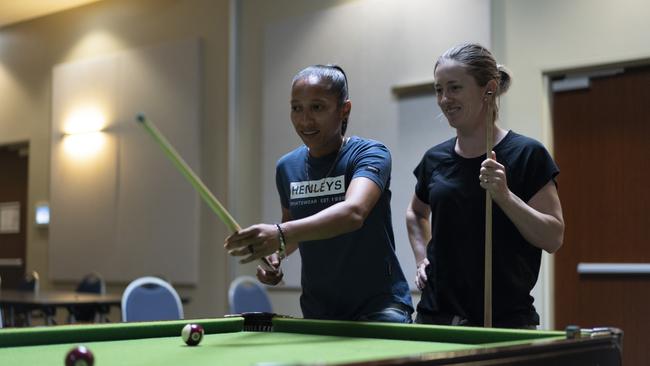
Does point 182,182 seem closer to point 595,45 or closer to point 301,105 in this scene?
point 595,45

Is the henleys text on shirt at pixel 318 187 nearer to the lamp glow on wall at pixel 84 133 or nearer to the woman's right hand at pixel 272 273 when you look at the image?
the woman's right hand at pixel 272 273

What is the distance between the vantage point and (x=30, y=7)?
25.8 feet

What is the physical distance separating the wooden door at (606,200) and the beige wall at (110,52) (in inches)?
110

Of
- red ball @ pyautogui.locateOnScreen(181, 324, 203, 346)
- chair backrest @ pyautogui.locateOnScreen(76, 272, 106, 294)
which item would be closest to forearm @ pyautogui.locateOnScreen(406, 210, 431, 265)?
red ball @ pyautogui.locateOnScreen(181, 324, 203, 346)

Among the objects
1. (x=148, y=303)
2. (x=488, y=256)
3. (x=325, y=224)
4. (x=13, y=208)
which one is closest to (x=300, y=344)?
(x=325, y=224)

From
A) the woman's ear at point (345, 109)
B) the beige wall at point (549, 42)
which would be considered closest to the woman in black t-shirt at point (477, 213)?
the woman's ear at point (345, 109)

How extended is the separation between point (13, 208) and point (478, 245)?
741 centimetres

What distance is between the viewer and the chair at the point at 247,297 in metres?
5.16

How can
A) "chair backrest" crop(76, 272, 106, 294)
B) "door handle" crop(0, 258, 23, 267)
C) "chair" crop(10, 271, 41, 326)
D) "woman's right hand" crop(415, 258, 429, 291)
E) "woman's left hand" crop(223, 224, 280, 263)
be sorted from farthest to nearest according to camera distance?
"door handle" crop(0, 258, 23, 267) → "chair backrest" crop(76, 272, 106, 294) → "chair" crop(10, 271, 41, 326) → "woman's right hand" crop(415, 258, 429, 291) → "woman's left hand" crop(223, 224, 280, 263)

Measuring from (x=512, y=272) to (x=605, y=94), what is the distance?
275cm

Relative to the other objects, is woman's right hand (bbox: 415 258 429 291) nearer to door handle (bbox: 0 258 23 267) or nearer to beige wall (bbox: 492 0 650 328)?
beige wall (bbox: 492 0 650 328)

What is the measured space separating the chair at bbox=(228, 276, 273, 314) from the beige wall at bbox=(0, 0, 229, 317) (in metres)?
0.86

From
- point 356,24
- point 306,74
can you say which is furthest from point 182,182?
point 306,74

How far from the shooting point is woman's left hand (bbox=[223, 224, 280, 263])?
1.84 metres
